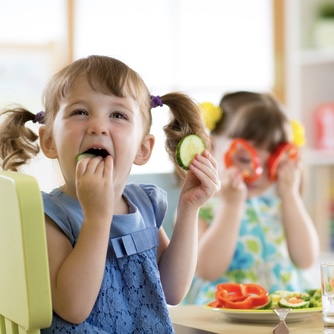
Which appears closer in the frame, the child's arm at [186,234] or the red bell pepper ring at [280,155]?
the child's arm at [186,234]

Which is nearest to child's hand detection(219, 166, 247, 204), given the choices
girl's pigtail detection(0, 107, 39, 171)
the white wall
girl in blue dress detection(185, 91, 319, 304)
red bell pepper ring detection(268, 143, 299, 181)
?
girl in blue dress detection(185, 91, 319, 304)

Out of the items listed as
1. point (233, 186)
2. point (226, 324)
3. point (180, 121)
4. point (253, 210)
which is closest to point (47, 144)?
point (180, 121)

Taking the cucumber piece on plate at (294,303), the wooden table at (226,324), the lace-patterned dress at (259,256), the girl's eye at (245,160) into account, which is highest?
the girl's eye at (245,160)

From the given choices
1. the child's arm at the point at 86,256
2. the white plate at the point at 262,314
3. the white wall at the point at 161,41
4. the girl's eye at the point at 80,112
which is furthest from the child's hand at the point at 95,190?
the white wall at the point at 161,41

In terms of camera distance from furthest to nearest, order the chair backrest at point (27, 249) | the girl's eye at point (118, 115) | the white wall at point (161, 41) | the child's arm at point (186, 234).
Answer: the white wall at point (161, 41), the child's arm at point (186, 234), the girl's eye at point (118, 115), the chair backrest at point (27, 249)

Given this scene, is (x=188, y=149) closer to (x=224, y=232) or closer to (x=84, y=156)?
(x=84, y=156)

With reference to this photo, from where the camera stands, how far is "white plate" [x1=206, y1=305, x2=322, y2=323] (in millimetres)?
1377

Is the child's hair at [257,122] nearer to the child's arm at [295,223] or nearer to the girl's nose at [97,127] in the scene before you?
the child's arm at [295,223]

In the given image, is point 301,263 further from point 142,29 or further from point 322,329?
point 142,29

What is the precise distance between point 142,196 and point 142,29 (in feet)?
7.50

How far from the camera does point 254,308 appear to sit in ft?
4.70

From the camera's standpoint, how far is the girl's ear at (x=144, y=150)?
142 centimetres

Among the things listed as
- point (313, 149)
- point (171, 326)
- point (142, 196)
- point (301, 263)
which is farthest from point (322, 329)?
point (313, 149)

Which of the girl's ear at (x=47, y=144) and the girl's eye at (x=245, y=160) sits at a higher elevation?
the girl's ear at (x=47, y=144)
